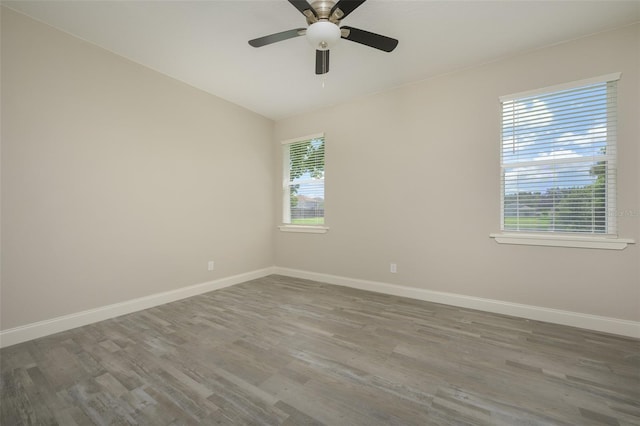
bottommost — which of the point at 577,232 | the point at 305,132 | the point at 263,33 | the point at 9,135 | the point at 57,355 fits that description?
the point at 57,355

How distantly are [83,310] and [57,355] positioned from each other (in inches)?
25.4

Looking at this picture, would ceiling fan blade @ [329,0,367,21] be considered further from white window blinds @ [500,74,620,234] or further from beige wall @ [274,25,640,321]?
white window blinds @ [500,74,620,234]

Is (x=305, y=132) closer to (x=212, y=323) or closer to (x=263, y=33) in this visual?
(x=263, y=33)

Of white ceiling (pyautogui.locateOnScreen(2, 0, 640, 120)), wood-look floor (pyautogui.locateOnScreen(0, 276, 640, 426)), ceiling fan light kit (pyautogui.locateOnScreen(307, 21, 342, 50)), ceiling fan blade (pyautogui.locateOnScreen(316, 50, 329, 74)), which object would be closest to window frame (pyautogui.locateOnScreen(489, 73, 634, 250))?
white ceiling (pyautogui.locateOnScreen(2, 0, 640, 120))

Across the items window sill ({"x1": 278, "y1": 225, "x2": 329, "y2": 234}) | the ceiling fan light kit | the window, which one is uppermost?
the ceiling fan light kit

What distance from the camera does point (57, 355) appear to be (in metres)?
2.03

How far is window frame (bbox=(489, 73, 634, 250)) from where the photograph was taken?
2.41 m

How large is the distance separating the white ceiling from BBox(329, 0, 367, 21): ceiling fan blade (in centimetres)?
40

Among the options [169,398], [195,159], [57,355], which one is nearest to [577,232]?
[169,398]

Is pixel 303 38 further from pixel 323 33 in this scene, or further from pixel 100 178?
pixel 100 178

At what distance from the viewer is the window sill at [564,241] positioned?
237 cm

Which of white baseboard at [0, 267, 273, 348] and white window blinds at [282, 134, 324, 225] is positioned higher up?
white window blinds at [282, 134, 324, 225]

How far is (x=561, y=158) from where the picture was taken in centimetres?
262

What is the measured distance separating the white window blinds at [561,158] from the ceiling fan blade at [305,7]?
2.28 m
